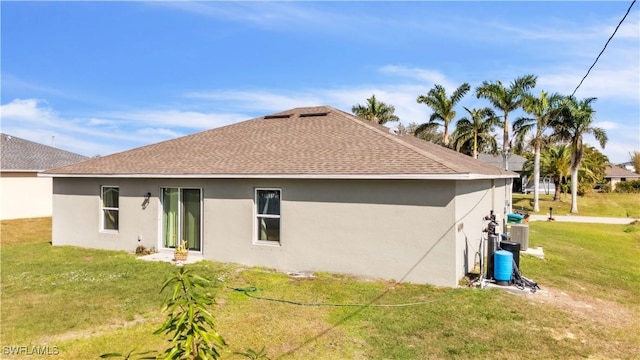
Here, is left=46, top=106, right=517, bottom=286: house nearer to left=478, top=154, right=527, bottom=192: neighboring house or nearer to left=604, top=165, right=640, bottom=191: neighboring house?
left=478, top=154, right=527, bottom=192: neighboring house

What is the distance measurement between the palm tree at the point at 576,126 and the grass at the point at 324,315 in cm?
2272

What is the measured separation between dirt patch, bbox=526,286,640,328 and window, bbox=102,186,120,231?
12.3 metres

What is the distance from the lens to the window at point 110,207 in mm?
12570

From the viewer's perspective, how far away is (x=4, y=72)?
53.1 feet

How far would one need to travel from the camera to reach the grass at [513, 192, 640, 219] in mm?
31500

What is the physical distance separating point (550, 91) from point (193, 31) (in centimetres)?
2803

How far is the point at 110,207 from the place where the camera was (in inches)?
498

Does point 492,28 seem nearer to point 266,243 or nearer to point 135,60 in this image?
point 266,243

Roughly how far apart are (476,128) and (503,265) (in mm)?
29005

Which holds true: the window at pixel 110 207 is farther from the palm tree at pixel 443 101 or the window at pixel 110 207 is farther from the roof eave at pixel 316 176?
the palm tree at pixel 443 101

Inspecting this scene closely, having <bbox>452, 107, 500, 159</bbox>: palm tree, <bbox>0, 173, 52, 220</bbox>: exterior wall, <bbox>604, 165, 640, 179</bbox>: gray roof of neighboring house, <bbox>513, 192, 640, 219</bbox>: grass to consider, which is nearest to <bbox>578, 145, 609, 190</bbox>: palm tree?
<bbox>513, 192, 640, 219</bbox>: grass

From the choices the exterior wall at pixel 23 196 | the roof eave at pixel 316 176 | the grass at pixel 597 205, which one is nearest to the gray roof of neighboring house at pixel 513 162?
the grass at pixel 597 205

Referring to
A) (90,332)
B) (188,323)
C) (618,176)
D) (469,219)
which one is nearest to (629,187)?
(618,176)

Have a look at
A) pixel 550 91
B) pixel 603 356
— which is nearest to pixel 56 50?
pixel 603 356
